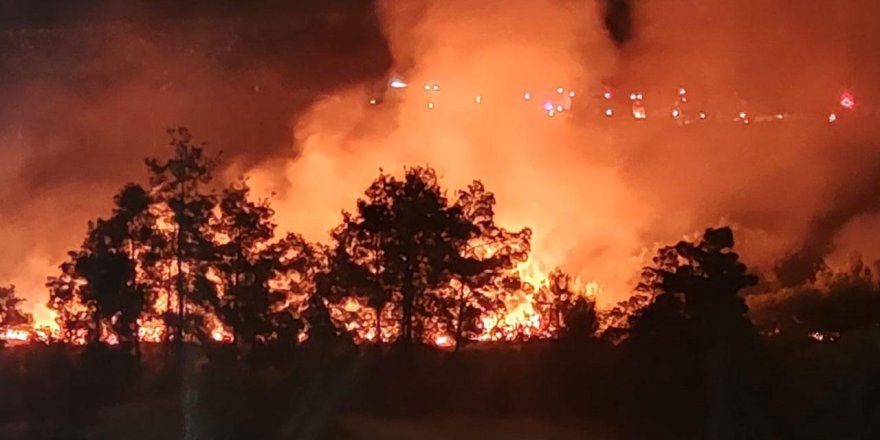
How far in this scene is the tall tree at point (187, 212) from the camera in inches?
175

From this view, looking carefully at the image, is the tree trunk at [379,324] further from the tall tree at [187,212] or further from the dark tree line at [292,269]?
the tall tree at [187,212]

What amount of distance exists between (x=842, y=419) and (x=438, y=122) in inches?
97.1

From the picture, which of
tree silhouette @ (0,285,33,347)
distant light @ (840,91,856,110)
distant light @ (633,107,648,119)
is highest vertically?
distant light @ (633,107,648,119)

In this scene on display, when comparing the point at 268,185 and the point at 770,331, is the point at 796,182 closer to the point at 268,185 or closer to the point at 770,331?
the point at 770,331

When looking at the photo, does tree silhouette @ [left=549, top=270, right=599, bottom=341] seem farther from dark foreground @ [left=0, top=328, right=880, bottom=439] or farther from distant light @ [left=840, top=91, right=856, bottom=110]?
distant light @ [left=840, top=91, right=856, bottom=110]

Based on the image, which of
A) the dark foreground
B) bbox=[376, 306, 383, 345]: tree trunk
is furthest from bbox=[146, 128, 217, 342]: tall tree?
bbox=[376, 306, 383, 345]: tree trunk

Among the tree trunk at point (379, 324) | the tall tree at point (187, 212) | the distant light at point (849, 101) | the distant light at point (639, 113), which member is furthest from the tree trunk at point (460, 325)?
the distant light at point (849, 101)

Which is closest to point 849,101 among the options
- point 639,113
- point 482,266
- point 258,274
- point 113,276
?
point 639,113

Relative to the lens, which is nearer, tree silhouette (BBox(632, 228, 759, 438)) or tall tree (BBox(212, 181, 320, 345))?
tree silhouette (BBox(632, 228, 759, 438))

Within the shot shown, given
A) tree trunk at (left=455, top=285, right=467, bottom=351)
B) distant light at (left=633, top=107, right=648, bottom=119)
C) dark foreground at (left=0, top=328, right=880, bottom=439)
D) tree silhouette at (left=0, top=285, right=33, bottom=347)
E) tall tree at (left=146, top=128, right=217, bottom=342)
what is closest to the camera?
dark foreground at (left=0, top=328, right=880, bottom=439)

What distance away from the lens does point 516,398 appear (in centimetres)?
418

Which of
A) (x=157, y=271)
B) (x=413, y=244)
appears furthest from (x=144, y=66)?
(x=413, y=244)

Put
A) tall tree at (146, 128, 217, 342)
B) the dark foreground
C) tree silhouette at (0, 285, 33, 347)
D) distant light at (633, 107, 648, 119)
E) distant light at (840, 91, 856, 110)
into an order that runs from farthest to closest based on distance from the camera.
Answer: distant light at (633, 107, 648, 119)
distant light at (840, 91, 856, 110)
tree silhouette at (0, 285, 33, 347)
tall tree at (146, 128, 217, 342)
the dark foreground

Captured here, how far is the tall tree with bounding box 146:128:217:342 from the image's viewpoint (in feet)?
14.6
